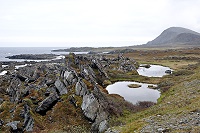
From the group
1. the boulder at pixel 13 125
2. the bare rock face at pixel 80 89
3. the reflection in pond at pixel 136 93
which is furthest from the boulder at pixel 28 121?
the reflection in pond at pixel 136 93

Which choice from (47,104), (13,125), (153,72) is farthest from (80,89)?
(153,72)

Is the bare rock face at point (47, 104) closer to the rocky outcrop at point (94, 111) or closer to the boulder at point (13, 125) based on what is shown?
the boulder at point (13, 125)

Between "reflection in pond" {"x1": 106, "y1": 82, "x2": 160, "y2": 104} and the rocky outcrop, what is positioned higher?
the rocky outcrop

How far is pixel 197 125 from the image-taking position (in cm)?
2312

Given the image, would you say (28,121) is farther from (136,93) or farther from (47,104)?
(136,93)

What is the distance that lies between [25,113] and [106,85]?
40.5 meters

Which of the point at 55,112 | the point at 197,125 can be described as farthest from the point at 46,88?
the point at 197,125

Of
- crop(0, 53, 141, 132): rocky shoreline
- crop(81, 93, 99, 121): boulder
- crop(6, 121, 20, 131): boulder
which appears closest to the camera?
crop(6, 121, 20, 131): boulder

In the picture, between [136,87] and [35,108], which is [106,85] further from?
[35,108]

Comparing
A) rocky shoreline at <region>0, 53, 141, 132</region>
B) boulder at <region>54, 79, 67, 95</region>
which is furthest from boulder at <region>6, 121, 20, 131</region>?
boulder at <region>54, 79, 67, 95</region>

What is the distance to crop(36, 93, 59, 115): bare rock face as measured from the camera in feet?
128

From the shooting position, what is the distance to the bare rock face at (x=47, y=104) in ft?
128

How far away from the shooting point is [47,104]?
131 ft

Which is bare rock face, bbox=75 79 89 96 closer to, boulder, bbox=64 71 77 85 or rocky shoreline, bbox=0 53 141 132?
rocky shoreline, bbox=0 53 141 132
